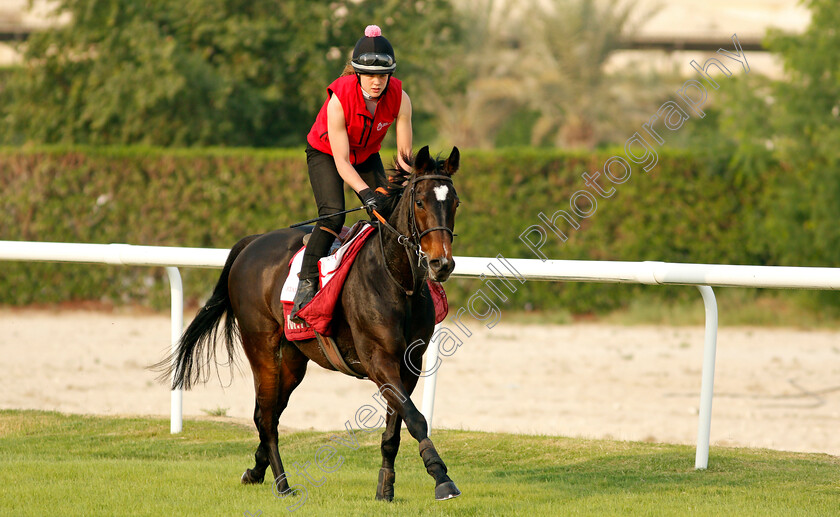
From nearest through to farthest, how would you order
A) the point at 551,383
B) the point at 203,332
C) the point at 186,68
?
the point at 203,332 → the point at 551,383 → the point at 186,68

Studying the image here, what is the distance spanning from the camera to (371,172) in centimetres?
562

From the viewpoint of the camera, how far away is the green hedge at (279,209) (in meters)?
14.6

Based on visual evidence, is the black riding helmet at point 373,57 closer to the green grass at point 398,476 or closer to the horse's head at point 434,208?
the horse's head at point 434,208

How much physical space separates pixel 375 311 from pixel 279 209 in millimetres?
10829

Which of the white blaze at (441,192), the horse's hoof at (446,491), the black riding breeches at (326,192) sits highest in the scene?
the white blaze at (441,192)

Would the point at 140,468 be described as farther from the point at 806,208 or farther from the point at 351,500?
the point at 806,208

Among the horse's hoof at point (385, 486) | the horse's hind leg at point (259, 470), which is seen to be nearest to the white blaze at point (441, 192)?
the horse's hoof at point (385, 486)

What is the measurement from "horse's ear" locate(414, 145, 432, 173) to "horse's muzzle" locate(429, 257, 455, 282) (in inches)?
20.3

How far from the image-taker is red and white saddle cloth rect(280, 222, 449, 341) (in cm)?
505

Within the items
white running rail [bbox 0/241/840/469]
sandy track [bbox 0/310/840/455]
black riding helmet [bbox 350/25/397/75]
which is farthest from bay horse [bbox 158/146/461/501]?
sandy track [bbox 0/310/840/455]

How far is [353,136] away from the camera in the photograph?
209 inches

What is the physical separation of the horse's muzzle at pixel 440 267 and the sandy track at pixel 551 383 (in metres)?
3.31

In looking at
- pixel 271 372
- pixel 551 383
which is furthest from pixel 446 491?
pixel 551 383

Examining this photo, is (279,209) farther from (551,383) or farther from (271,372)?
(271,372)
